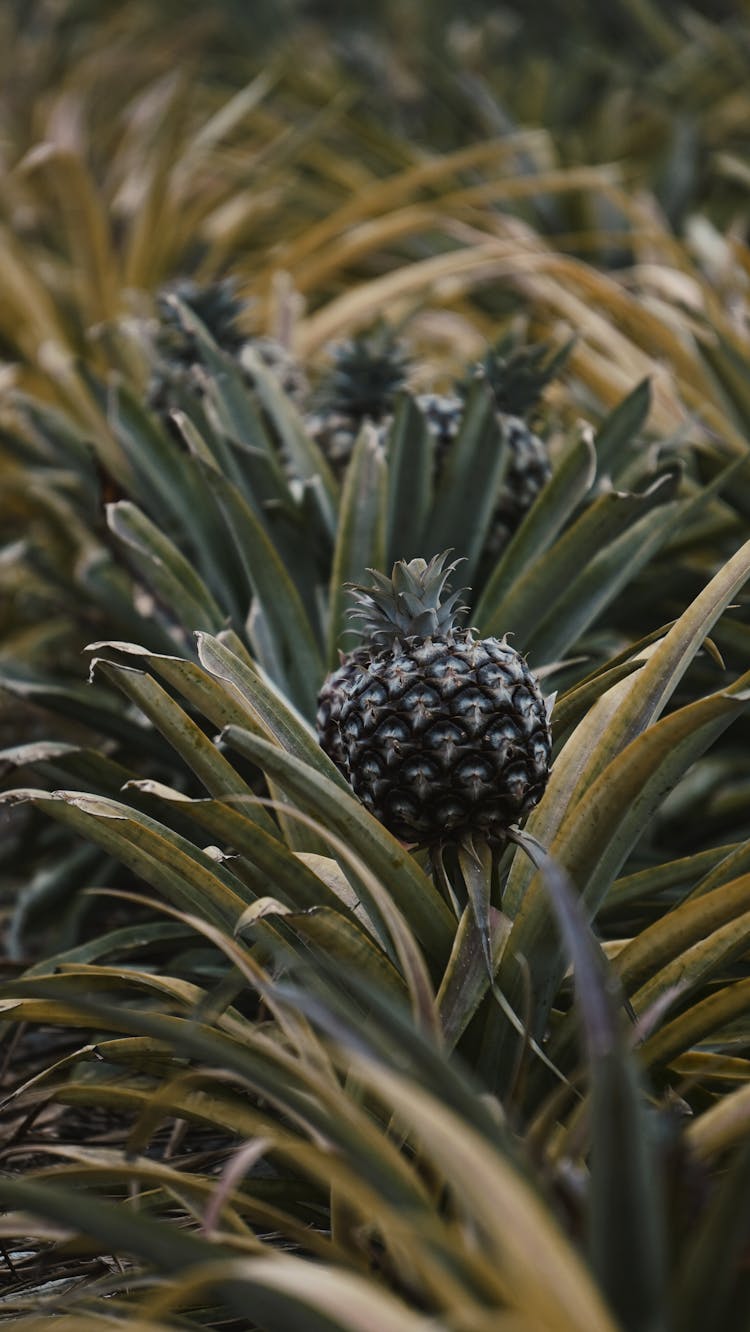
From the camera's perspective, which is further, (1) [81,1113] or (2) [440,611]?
(1) [81,1113]

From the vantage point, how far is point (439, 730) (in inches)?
42.9

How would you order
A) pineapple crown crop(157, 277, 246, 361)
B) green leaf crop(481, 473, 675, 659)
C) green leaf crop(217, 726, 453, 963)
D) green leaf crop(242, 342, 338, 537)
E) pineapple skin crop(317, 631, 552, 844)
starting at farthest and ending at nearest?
pineapple crown crop(157, 277, 246, 361) → green leaf crop(242, 342, 338, 537) → green leaf crop(481, 473, 675, 659) → pineapple skin crop(317, 631, 552, 844) → green leaf crop(217, 726, 453, 963)

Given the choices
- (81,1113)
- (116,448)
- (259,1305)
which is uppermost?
(116,448)

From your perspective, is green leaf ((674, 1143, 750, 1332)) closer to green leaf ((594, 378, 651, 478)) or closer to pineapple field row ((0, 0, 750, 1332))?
pineapple field row ((0, 0, 750, 1332))

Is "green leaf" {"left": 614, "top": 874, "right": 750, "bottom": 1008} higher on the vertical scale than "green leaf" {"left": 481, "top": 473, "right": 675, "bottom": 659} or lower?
lower

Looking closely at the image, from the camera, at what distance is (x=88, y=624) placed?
197cm

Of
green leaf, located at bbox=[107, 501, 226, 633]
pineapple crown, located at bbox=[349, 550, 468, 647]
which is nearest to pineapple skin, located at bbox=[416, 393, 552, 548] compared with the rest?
green leaf, located at bbox=[107, 501, 226, 633]

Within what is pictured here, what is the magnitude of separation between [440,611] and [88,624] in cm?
94

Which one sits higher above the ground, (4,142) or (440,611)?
(4,142)

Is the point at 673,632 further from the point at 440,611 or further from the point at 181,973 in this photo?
the point at 181,973

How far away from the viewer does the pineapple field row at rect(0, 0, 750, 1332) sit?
72 centimetres

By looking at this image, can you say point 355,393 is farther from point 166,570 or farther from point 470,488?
point 166,570

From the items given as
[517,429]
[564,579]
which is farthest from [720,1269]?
[517,429]

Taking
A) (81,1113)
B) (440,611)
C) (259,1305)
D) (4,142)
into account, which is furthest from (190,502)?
(4,142)
